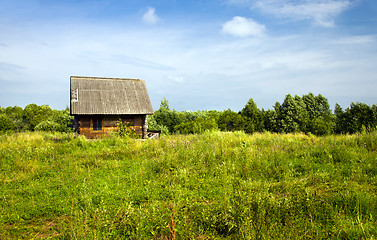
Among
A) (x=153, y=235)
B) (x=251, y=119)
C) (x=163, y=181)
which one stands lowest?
(x=153, y=235)

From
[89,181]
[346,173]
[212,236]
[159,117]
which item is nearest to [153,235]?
[212,236]

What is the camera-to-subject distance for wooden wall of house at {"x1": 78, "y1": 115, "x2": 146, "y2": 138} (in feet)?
61.0

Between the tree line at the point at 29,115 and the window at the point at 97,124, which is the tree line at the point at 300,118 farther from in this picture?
the tree line at the point at 29,115

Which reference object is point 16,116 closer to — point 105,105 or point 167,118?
point 167,118

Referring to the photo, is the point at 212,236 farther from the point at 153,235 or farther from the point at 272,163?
the point at 272,163

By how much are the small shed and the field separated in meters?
9.71

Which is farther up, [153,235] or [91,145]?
[91,145]

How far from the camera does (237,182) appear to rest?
5.66m

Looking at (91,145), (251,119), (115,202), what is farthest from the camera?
(251,119)

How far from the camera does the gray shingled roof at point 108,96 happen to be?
1852 centimetres

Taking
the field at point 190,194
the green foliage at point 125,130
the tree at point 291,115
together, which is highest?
the tree at point 291,115

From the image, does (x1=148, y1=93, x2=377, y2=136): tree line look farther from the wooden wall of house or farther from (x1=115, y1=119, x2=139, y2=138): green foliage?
(x1=115, y1=119, x2=139, y2=138): green foliage

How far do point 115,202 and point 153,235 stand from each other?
1528mm

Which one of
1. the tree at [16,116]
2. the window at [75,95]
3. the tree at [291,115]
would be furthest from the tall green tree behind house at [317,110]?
A: the tree at [16,116]
